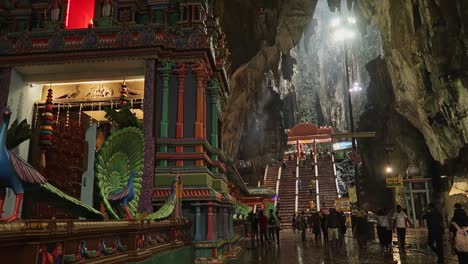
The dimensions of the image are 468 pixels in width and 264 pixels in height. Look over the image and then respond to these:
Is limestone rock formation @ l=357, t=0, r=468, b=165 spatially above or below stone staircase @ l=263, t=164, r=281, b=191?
above

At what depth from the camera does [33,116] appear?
1079 centimetres

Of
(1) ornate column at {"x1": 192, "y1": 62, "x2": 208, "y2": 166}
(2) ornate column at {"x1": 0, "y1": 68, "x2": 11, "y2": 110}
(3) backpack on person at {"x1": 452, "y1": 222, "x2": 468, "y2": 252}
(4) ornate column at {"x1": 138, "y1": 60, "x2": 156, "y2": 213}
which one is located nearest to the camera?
(3) backpack on person at {"x1": 452, "y1": 222, "x2": 468, "y2": 252}

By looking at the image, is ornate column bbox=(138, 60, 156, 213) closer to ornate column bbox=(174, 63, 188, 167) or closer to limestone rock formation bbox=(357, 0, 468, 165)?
ornate column bbox=(174, 63, 188, 167)

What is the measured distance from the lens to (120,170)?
17.4 ft

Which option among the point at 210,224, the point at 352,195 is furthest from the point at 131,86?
the point at 352,195

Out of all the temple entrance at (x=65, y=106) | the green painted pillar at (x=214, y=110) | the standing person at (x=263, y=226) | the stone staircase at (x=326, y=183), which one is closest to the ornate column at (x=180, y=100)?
the green painted pillar at (x=214, y=110)

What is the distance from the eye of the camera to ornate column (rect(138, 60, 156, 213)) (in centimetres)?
873

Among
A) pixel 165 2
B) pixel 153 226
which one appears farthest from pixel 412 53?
pixel 153 226

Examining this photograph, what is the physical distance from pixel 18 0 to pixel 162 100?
538 cm

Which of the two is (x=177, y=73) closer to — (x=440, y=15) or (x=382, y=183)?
(x=440, y=15)

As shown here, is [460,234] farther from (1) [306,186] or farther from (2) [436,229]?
(1) [306,186]

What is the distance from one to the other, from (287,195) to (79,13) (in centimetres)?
2437

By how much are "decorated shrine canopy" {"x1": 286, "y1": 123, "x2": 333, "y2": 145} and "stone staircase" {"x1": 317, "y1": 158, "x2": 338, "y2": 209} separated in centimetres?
762

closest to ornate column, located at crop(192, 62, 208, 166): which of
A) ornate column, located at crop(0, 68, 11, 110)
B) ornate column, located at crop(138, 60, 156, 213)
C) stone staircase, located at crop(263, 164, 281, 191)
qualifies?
ornate column, located at crop(138, 60, 156, 213)
